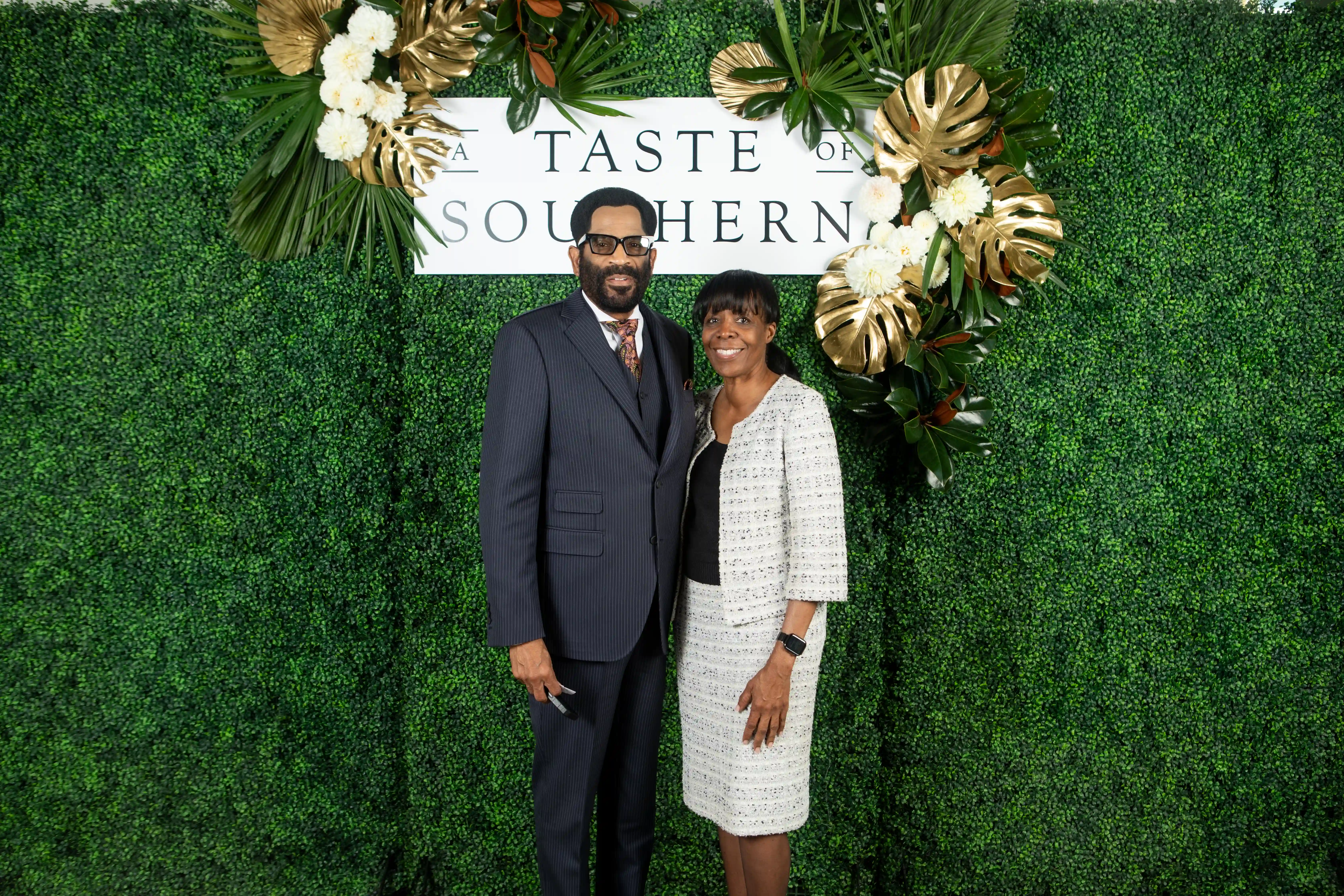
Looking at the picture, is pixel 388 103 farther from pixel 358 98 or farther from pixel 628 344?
pixel 628 344

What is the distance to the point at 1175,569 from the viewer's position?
8.71 ft

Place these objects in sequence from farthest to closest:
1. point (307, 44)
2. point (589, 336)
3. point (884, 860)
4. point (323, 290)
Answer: point (884, 860), point (323, 290), point (307, 44), point (589, 336)

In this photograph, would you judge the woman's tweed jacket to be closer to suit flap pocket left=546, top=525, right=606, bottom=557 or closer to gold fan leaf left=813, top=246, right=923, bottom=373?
suit flap pocket left=546, top=525, right=606, bottom=557

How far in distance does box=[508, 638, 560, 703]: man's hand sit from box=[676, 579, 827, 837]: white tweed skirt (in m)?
0.36

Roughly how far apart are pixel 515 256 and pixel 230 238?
0.87 m

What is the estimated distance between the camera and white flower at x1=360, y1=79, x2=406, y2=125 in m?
2.43

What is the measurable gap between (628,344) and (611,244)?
0.80 ft

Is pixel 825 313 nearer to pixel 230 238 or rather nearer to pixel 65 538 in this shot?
pixel 230 238

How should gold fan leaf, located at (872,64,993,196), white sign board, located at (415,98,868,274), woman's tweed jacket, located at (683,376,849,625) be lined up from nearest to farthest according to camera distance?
woman's tweed jacket, located at (683,376,849,625), gold fan leaf, located at (872,64,993,196), white sign board, located at (415,98,868,274)

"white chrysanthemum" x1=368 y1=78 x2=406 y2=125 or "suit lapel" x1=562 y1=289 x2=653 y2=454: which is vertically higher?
"white chrysanthemum" x1=368 y1=78 x2=406 y2=125

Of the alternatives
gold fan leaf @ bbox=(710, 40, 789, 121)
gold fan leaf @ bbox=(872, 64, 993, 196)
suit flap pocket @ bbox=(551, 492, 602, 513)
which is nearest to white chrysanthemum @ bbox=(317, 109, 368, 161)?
gold fan leaf @ bbox=(710, 40, 789, 121)

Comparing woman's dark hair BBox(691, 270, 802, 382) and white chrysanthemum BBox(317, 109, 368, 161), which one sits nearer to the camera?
woman's dark hair BBox(691, 270, 802, 382)

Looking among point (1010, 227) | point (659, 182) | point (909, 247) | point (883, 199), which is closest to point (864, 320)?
point (909, 247)

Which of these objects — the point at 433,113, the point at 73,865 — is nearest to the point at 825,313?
the point at 433,113
